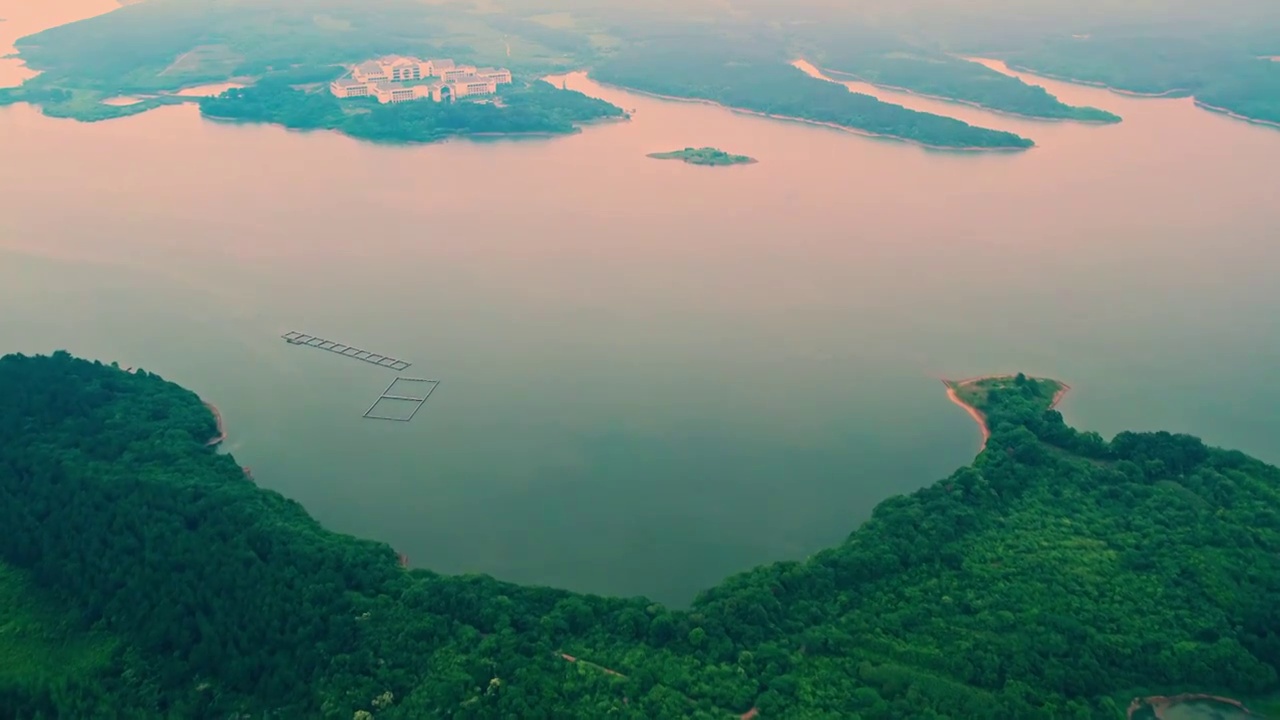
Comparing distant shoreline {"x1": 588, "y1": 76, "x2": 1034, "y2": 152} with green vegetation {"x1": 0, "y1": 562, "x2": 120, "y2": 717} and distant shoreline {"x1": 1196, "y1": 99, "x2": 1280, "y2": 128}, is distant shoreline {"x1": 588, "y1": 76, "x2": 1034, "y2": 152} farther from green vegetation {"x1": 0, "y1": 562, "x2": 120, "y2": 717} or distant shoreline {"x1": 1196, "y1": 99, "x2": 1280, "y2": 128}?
green vegetation {"x1": 0, "y1": 562, "x2": 120, "y2": 717}

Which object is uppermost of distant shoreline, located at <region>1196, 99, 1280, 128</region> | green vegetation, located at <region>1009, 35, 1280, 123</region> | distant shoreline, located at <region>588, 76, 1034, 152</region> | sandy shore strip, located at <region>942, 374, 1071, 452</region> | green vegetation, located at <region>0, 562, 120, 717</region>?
green vegetation, located at <region>1009, 35, 1280, 123</region>

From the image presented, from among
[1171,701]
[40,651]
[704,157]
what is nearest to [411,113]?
[704,157]

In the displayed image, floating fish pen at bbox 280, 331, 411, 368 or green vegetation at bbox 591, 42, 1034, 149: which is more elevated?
green vegetation at bbox 591, 42, 1034, 149

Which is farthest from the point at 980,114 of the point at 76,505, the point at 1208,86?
the point at 76,505

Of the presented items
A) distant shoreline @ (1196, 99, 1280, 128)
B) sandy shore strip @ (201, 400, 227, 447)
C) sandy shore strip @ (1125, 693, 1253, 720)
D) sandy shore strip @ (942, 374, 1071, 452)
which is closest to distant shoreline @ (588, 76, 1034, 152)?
distant shoreline @ (1196, 99, 1280, 128)

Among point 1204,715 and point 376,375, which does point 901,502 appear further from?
point 376,375

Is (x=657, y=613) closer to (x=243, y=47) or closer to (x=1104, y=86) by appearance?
(x=1104, y=86)
